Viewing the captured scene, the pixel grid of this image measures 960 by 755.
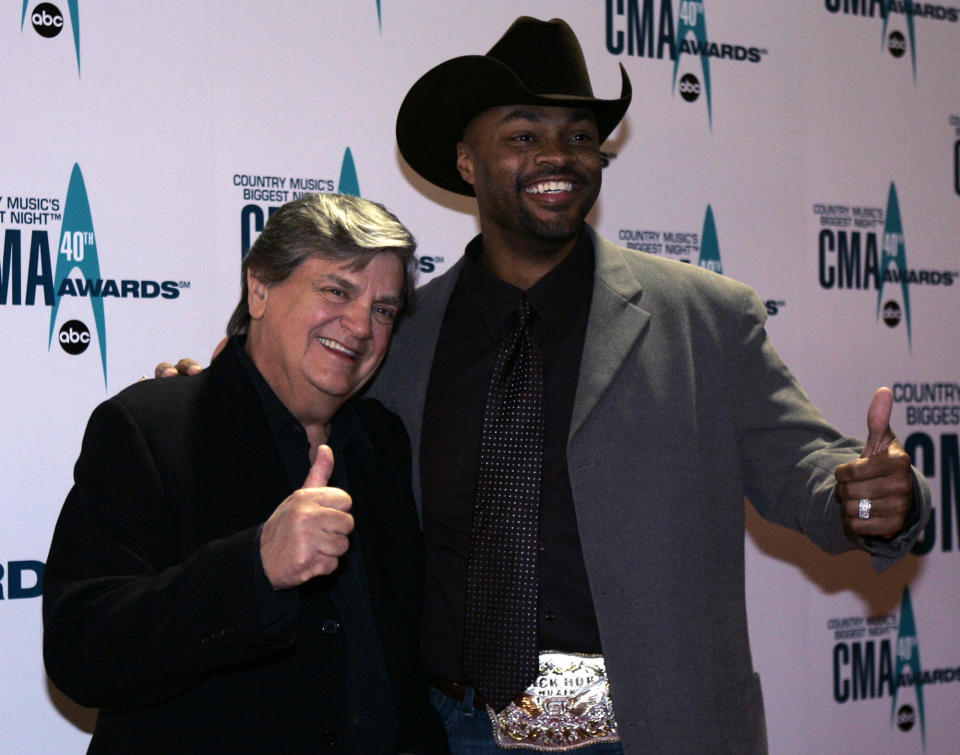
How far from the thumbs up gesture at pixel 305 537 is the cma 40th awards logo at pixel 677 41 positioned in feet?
8.32

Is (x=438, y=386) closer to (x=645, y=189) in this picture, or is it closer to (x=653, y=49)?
(x=645, y=189)

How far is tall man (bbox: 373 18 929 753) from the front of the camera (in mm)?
2125

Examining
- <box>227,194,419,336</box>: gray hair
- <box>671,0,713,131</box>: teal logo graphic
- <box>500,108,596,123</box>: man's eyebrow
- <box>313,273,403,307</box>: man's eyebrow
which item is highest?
<box>671,0,713,131</box>: teal logo graphic

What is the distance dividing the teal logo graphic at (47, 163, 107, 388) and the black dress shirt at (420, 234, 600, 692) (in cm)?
116

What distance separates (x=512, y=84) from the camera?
2.40 meters

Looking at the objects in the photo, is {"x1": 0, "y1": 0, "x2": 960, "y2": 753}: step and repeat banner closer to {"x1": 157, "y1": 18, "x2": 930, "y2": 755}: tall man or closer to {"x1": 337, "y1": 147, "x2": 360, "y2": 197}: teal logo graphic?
{"x1": 337, "y1": 147, "x2": 360, "y2": 197}: teal logo graphic

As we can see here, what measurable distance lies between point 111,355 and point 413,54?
1341 mm

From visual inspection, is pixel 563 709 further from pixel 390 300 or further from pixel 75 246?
pixel 75 246

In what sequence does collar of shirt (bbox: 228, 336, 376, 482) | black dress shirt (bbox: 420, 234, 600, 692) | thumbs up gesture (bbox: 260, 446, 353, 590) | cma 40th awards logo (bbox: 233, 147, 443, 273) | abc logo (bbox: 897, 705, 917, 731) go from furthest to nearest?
abc logo (bbox: 897, 705, 917, 731)
cma 40th awards logo (bbox: 233, 147, 443, 273)
black dress shirt (bbox: 420, 234, 600, 692)
collar of shirt (bbox: 228, 336, 376, 482)
thumbs up gesture (bbox: 260, 446, 353, 590)

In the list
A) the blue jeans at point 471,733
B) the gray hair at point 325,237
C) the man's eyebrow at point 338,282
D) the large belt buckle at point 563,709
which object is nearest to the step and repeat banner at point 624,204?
the gray hair at point 325,237

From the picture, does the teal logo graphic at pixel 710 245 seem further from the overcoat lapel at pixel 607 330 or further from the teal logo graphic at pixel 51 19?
the teal logo graphic at pixel 51 19

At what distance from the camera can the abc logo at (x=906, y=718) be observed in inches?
160

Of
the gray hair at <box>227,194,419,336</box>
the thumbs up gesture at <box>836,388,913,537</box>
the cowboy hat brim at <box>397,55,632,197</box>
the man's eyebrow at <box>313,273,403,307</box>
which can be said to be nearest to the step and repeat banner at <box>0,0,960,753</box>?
the cowboy hat brim at <box>397,55,632,197</box>

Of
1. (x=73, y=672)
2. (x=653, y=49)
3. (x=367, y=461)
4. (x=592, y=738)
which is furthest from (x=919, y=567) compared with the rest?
(x=73, y=672)
